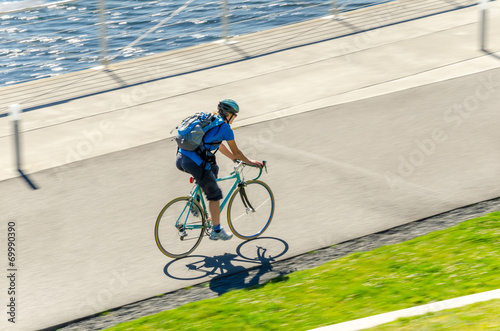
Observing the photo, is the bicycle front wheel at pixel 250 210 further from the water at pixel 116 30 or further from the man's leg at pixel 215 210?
the water at pixel 116 30

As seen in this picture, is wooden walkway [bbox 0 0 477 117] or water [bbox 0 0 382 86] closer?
wooden walkway [bbox 0 0 477 117]

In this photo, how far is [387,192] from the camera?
9.63m

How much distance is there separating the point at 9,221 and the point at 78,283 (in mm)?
1818

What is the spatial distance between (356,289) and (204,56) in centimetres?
897

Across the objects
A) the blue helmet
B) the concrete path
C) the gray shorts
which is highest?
the blue helmet

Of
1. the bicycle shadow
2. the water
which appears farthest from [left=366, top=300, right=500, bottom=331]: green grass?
the water

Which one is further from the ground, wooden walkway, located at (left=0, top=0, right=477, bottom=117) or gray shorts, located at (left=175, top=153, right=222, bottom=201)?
gray shorts, located at (left=175, top=153, right=222, bottom=201)

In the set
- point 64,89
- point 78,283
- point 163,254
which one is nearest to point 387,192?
point 163,254

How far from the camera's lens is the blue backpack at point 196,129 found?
782 centimetres

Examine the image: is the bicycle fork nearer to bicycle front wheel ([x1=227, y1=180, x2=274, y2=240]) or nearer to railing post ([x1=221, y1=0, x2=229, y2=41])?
bicycle front wheel ([x1=227, y1=180, x2=274, y2=240])

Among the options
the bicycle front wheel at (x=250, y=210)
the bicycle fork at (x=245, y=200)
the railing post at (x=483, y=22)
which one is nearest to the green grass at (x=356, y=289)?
the bicycle front wheel at (x=250, y=210)

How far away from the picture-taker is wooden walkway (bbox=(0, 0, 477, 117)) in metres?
13.7

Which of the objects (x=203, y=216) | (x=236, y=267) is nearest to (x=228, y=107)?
(x=203, y=216)

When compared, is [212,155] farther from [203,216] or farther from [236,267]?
[236,267]
